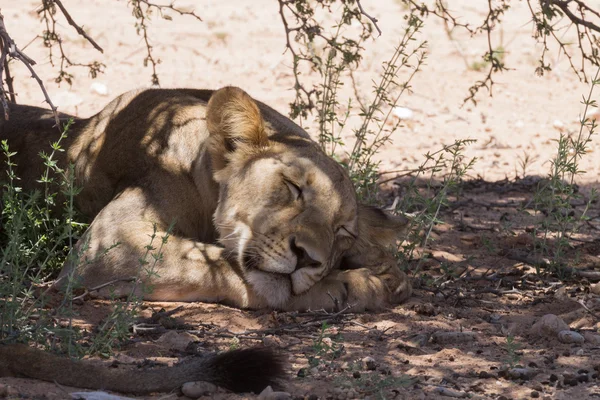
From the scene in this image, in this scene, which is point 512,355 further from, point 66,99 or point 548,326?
point 66,99

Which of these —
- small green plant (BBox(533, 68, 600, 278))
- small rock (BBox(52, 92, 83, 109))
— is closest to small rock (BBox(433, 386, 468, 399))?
small green plant (BBox(533, 68, 600, 278))

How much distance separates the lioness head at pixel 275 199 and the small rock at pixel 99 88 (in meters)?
5.58

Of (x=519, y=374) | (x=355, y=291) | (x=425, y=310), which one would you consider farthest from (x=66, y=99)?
(x=519, y=374)

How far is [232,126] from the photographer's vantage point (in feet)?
16.6

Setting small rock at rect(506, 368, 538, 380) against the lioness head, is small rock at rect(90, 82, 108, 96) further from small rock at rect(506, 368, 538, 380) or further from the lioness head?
small rock at rect(506, 368, 538, 380)

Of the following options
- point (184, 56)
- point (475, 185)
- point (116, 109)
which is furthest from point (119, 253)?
point (184, 56)

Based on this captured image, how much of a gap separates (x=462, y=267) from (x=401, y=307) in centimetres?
102

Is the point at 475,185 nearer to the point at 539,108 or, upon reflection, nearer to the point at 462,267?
the point at 462,267

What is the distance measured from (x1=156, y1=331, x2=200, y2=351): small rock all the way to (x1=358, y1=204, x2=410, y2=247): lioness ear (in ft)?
4.44

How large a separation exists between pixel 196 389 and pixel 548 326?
1884 millimetres

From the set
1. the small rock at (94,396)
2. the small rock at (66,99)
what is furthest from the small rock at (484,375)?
the small rock at (66,99)

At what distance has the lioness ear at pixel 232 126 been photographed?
16.4ft

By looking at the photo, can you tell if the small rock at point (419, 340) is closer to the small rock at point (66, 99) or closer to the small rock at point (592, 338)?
the small rock at point (592, 338)

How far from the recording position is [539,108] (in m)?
11.5
